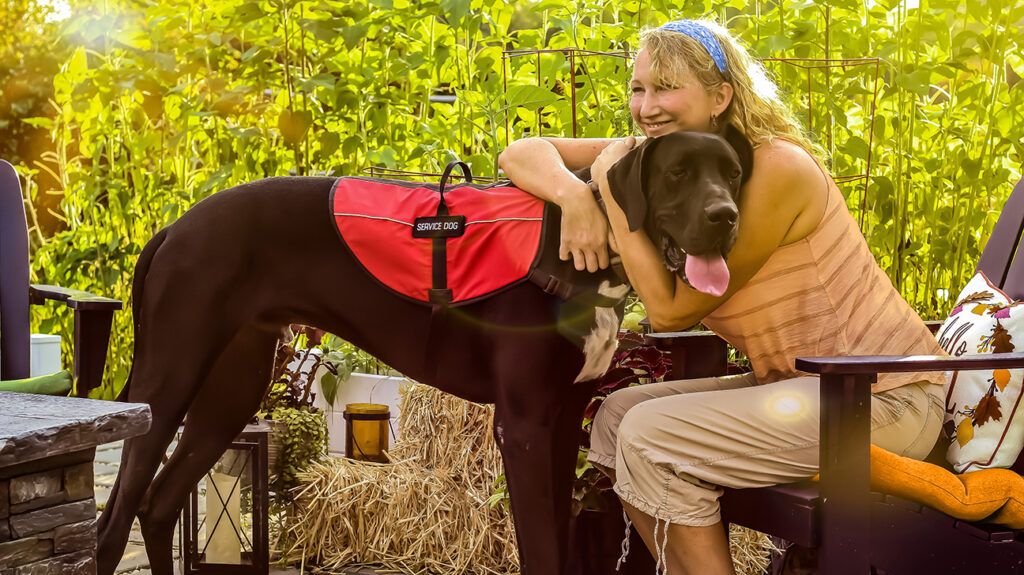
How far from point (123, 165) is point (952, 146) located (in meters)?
3.15

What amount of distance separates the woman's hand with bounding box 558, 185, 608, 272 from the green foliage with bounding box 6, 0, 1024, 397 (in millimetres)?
823

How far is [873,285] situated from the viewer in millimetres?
1966

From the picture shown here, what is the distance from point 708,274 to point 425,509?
1.41 m

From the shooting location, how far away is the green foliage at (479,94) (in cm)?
308

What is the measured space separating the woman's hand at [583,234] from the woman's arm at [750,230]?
1.1 inches

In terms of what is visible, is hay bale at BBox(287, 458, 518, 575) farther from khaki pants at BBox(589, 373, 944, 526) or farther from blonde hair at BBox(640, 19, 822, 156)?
blonde hair at BBox(640, 19, 822, 156)

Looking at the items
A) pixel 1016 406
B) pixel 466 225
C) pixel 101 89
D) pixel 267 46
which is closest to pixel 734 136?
pixel 466 225

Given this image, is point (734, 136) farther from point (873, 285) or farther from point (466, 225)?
point (466, 225)

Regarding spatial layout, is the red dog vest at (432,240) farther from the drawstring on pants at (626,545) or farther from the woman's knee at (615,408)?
the drawstring on pants at (626,545)

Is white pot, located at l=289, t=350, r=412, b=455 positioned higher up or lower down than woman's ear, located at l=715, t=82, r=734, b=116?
lower down

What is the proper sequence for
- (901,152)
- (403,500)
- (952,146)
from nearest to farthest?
1. (403,500)
2. (901,152)
3. (952,146)

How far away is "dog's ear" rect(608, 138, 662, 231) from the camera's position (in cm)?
183


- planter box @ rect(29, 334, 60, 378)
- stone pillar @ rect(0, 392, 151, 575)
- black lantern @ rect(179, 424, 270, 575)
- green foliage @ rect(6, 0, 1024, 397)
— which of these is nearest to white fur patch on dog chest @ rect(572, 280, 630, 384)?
stone pillar @ rect(0, 392, 151, 575)

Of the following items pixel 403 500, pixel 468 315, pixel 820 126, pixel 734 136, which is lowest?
pixel 403 500
